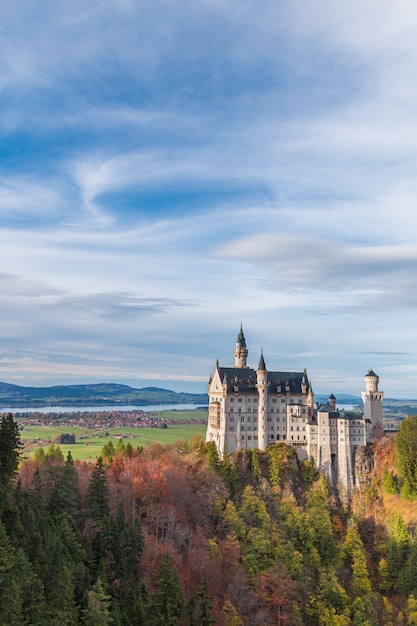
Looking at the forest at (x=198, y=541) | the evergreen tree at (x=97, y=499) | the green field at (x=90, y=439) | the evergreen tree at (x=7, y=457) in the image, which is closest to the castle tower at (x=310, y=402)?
the forest at (x=198, y=541)

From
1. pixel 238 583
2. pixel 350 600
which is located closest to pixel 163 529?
pixel 238 583

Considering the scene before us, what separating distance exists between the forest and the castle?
12.0ft

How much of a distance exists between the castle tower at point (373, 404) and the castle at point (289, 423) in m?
0.23

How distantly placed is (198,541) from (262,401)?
41.0 m

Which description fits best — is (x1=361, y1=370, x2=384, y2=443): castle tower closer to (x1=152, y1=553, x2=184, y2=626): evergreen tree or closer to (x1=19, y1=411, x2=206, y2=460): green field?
(x1=19, y1=411, x2=206, y2=460): green field

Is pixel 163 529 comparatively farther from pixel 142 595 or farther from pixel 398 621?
pixel 398 621

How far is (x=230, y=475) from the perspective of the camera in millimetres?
110812

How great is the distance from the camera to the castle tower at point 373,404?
128000mm

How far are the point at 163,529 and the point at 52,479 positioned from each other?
21940 mm

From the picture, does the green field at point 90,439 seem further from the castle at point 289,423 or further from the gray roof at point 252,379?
the gray roof at point 252,379

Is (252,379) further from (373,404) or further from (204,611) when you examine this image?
(204,611)

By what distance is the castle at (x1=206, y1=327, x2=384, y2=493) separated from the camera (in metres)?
123

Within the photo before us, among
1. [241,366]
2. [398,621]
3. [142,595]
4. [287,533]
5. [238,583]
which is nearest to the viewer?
[142,595]

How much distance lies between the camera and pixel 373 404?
129 metres
